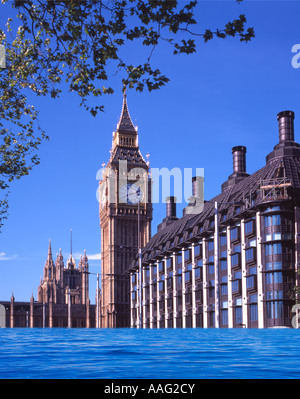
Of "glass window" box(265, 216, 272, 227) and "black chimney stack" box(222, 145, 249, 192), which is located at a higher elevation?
"black chimney stack" box(222, 145, 249, 192)

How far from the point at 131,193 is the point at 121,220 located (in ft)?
27.1

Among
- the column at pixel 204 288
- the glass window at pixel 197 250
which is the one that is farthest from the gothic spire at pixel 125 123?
the column at pixel 204 288

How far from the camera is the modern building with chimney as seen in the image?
276 ft

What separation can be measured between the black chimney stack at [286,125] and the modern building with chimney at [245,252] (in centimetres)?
16

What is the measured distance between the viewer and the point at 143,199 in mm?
167000

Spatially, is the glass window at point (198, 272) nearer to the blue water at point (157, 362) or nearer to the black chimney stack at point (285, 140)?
the black chimney stack at point (285, 140)

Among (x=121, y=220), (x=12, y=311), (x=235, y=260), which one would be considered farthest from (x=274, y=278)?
(x=12, y=311)

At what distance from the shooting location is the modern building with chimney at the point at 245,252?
276 feet

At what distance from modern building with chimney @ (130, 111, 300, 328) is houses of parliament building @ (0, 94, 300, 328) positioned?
0.14 metres

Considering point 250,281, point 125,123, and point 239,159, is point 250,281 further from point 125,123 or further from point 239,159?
point 125,123

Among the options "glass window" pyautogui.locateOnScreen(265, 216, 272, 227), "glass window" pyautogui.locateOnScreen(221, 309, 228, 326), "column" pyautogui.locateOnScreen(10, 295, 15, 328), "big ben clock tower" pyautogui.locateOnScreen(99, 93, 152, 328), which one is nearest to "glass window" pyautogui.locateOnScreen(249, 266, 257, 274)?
"glass window" pyautogui.locateOnScreen(265, 216, 272, 227)

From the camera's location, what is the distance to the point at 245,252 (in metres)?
89.9

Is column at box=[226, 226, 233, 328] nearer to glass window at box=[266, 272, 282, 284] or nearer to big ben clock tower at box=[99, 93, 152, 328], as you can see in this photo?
glass window at box=[266, 272, 282, 284]
